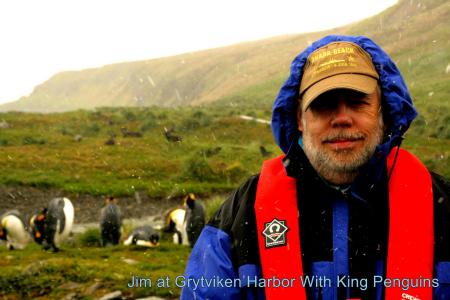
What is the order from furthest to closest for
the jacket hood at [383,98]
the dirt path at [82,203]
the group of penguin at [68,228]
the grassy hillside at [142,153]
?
the grassy hillside at [142,153] → the dirt path at [82,203] → the group of penguin at [68,228] → the jacket hood at [383,98]

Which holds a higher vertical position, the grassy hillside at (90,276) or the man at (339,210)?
the man at (339,210)

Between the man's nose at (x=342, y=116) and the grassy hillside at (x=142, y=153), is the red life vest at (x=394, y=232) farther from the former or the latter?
the grassy hillside at (x=142, y=153)

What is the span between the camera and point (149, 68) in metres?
132

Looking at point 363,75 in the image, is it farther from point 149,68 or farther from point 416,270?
point 149,68

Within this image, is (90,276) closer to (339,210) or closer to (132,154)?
(339,210)

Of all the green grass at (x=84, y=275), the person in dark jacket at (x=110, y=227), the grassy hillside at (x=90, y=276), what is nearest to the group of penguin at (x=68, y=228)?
the person in dark jacket at (x=110, y=227)

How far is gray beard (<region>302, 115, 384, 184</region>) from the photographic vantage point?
94.3 inches

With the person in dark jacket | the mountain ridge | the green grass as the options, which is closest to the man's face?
the green grass

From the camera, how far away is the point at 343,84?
2.34 metres

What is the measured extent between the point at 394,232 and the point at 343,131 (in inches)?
18.5

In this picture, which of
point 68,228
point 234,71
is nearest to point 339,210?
point 68,228

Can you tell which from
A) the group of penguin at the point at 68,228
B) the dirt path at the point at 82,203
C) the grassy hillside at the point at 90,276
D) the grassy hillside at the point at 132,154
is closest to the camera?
the grassy hillside at the point at 90,276

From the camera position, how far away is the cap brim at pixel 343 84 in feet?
7.69

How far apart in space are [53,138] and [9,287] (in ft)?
74.7
